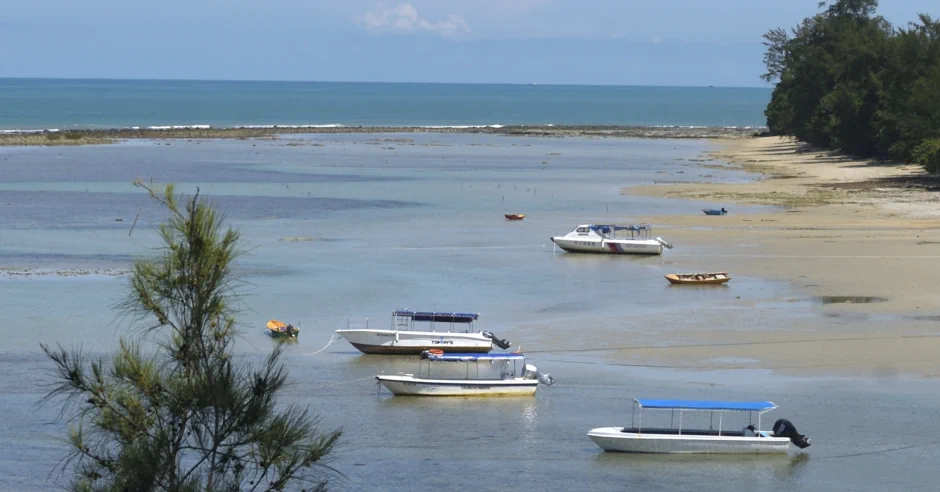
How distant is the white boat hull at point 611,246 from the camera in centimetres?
4800

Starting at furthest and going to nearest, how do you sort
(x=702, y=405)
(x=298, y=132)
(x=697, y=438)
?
(x=298, y=132) < (x=702, y=405) < (x=697, y=438)

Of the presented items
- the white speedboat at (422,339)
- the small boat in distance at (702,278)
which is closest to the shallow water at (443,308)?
the white speedboat at (422,339)

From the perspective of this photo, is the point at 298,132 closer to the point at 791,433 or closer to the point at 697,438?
the point at 697,438

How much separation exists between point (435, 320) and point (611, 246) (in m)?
17.6

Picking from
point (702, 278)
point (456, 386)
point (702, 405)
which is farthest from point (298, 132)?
point (702, 405)

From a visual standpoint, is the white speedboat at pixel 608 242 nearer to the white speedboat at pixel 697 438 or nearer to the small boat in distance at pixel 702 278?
the small boat in distance at pixel 702 278

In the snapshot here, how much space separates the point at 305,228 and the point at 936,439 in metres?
35.8

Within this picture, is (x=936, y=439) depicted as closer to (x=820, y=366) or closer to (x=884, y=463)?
(x=884, y=463)

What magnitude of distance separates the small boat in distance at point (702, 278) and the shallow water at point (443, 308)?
0.45 m

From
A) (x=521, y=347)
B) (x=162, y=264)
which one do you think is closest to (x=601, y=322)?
(x=521, y=347)

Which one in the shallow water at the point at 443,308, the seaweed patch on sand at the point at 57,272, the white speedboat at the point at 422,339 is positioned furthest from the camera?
the seaweed patch on sand at the point at 57,272

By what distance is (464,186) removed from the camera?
79.0 metres

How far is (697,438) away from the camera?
2394 cm

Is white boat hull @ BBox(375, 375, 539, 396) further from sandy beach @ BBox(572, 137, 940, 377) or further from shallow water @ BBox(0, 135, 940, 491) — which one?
sandy beach @ BBox(572, 137, 940, 377)
